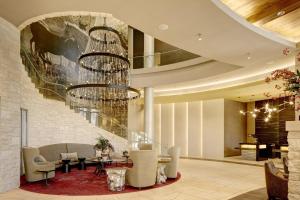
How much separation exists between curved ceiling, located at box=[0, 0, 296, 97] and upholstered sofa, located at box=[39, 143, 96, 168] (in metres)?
4.69

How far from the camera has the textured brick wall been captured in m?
6.19

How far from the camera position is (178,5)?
15.7ft

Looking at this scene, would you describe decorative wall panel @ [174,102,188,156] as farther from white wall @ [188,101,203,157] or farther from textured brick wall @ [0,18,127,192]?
textured brick wall @ [0,18,127,192]

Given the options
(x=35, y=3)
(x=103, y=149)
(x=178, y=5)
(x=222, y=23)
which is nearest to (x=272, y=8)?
(x=222, y=23)

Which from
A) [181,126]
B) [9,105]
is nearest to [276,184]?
[9,105]

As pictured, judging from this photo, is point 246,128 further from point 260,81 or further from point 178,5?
point 178,5

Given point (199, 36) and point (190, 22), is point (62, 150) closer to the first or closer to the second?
point (199, 36)

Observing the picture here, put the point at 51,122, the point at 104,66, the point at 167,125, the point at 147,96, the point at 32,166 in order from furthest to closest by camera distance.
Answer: the point at 167,125, the point at 147,96, the point at 51,122, the point at 104,66, the point at 32,166

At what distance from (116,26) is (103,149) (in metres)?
6.89

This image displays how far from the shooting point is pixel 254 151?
12.8 meters

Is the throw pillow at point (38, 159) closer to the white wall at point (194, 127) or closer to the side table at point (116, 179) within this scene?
the side table at point (116, 179)

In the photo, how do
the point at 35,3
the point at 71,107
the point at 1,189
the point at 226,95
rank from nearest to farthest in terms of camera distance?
1. the point at 35,3
2. the point at 1,189
3. the point at 71,107
4. the point at 226,95

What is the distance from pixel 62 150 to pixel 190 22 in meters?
7.08

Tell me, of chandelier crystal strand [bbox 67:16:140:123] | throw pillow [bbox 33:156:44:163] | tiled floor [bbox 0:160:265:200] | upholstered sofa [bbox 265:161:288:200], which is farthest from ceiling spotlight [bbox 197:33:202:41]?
throw pillow [bbox 33:156:44:163]
